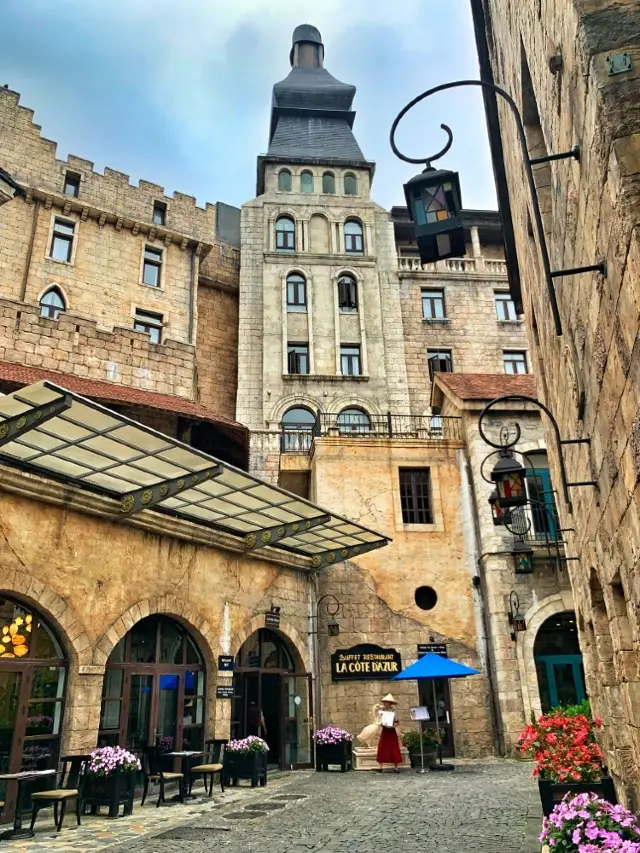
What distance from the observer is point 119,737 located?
1126cm

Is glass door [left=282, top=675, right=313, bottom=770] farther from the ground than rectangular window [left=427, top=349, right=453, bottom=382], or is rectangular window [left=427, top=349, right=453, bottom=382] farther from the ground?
rectangular window [left=427, top=349, right=453, bottom=382]

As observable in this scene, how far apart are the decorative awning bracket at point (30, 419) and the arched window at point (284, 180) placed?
2456 centimetres

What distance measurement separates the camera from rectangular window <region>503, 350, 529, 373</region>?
28.5 metres

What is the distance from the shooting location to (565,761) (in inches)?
292

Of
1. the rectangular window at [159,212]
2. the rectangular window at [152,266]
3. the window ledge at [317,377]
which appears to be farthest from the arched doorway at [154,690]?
the rectangular window at [159,212]

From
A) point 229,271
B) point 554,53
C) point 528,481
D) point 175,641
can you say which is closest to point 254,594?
point 175,641

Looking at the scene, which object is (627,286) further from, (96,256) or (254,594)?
(96,256)

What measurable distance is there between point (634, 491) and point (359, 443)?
49.8 feet

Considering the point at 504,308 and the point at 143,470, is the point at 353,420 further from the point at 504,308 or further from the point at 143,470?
the point at 143,470

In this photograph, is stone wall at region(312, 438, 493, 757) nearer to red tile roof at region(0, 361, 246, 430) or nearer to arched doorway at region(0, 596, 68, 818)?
red tile roof at region(0, 361, 246, 430)

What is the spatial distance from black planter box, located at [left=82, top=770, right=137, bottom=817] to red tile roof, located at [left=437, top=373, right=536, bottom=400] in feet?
43.6

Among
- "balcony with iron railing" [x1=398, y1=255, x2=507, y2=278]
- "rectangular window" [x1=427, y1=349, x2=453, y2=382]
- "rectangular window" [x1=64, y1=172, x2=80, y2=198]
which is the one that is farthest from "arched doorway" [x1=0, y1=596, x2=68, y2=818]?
"balcony with iron railing" [x1=398, y1=255, x2=507, y2=278]

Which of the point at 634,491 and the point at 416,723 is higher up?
the point at 634,491

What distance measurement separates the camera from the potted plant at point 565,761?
692 cm
